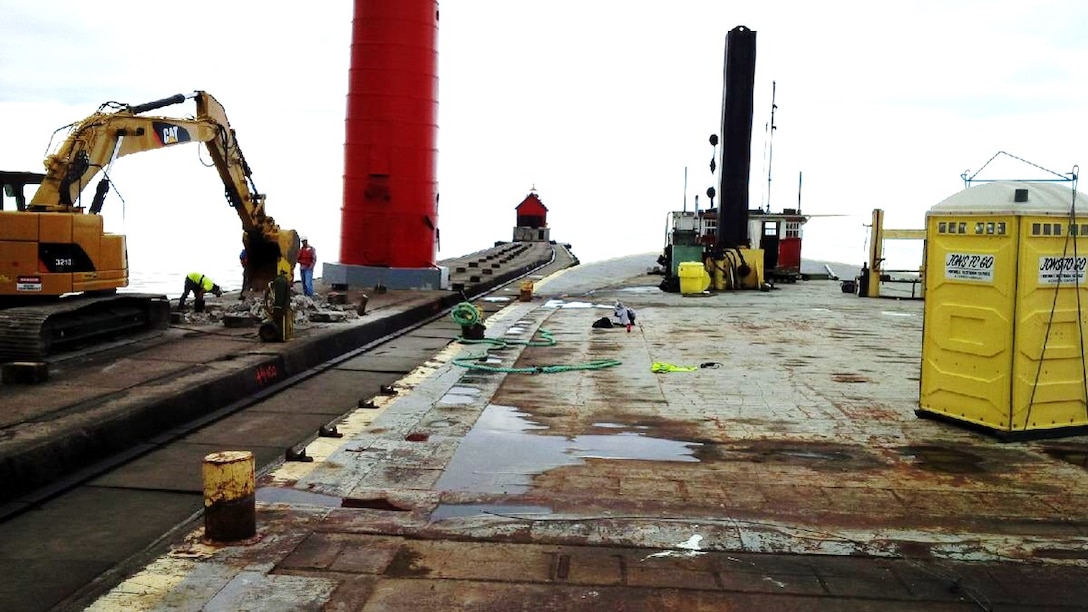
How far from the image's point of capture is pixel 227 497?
566 cm

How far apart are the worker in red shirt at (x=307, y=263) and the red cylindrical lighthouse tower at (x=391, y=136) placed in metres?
4.04

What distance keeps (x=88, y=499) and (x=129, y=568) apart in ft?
8.06

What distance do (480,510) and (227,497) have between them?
1.77 metres

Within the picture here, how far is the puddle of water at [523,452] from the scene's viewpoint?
7.16 m

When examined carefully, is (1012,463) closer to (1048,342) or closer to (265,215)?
(1048,342)

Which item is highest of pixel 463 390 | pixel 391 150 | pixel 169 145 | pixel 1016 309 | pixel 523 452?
pixel 391 150

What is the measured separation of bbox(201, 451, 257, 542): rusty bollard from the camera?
563 centimetres

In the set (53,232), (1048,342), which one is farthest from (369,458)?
(53,232)

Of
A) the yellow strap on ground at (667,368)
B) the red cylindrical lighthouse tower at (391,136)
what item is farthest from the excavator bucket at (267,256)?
the yellow strap on ground at (667,368)

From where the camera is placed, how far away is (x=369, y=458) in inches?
305

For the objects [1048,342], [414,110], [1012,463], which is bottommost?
[1012,463]

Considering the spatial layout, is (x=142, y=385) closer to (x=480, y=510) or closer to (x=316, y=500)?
(x=316, y=500)

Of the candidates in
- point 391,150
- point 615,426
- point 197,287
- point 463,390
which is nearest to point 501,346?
point 463,390

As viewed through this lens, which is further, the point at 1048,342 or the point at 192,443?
the point at 192,443
